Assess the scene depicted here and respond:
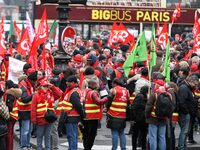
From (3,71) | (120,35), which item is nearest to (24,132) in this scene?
(3,71)

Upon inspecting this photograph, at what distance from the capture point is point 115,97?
14.7m

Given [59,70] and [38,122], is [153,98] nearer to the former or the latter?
[38,122]

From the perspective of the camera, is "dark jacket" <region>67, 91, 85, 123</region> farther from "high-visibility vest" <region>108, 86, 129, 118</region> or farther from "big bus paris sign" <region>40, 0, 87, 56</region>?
"big bus paris sign" <region>40, 0, 87, 56</region>

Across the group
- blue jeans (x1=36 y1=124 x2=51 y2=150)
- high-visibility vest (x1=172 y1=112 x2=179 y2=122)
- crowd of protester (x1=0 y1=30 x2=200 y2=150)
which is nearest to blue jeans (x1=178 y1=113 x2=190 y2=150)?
crowd of protester (x1=0 y1=30 x2=200 y2=150)

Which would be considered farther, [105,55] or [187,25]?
[187,25]

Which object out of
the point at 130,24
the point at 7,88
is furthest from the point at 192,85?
the point at 130,24

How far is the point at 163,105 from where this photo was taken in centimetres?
1393

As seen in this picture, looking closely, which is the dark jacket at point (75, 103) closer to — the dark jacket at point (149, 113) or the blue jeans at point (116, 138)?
the blue jeans at point (116, 138)

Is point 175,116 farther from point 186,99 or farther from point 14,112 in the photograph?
point 14,112

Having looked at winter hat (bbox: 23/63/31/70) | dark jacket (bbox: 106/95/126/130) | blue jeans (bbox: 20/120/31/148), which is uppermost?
winter hat (bbox: 23/63/31/70)

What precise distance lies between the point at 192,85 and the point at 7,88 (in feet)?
12.3

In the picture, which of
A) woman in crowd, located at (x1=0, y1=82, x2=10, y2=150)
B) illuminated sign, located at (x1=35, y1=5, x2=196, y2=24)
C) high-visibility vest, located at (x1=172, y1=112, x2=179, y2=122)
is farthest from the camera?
illuminated sign, located at (x1=35, y1=5, x2=196, y2=24)

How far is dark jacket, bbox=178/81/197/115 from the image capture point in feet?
50.0

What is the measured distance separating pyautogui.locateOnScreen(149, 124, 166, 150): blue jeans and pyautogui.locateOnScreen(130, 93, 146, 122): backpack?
53 cm
